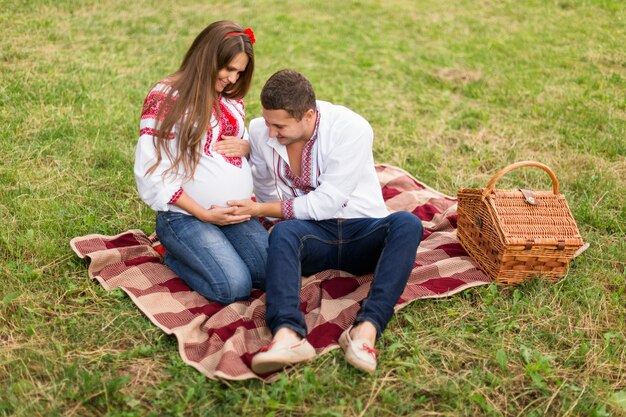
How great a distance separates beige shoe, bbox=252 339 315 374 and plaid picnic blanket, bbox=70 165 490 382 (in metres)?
0.08

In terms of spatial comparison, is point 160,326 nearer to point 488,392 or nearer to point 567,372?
point 488,392

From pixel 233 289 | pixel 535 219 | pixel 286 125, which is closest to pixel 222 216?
pixel 233 289

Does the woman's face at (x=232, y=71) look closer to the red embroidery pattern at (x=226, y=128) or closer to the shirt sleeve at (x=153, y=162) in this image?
the red embroidery pattern at (x=226, y=128)

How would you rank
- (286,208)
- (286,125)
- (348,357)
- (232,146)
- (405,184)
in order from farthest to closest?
(405,184) < (232,146) < (286,208) < (286,125) < (348,357)

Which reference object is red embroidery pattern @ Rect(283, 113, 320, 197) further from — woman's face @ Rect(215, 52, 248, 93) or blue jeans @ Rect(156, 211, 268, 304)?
woman's face @ Rect(215, 52, 248, 93)

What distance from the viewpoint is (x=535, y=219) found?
3.91 meters

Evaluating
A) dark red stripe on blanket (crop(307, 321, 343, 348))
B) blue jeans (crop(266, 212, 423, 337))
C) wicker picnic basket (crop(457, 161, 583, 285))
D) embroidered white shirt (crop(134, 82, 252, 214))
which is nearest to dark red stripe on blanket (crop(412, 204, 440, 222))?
wicker picnic basket (crop(457, 161, 583, 285))

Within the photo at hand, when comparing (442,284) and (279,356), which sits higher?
(279,356)

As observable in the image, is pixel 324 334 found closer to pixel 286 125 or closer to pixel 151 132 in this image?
pixel 286 125

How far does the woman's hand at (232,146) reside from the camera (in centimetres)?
394

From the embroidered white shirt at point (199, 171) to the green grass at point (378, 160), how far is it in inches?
25.9

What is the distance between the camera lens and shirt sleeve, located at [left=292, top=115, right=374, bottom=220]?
373 cm

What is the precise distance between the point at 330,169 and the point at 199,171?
2.63ft

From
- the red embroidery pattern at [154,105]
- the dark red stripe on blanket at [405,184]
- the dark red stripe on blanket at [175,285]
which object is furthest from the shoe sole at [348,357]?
the dark red stripe on blanket at [405,184]
